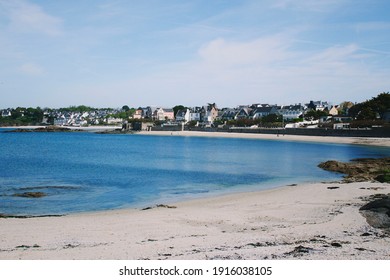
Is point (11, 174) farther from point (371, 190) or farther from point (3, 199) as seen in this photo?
point (371, 190)

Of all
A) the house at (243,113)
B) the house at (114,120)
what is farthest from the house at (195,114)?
the house at (114,120)

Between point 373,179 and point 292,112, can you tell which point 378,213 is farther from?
point 292,112

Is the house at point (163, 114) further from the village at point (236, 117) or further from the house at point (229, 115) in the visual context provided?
the house at point (229, 115)

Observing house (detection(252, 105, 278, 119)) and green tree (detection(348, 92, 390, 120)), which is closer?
green tree (detection(348, 92, 390, 120))

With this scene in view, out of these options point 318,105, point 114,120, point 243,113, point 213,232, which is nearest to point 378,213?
point 213,232

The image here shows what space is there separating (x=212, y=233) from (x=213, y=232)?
14 centimetres

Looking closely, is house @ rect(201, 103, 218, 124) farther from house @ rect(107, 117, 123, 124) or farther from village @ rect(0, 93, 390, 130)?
house @ rect(107, 117, 123, 124)

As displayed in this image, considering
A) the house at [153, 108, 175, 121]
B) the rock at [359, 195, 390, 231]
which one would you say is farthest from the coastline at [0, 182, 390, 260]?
the house at [153, 108, 175, 121]

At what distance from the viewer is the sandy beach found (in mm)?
7586

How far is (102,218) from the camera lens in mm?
12852

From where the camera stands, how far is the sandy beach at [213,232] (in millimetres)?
7586

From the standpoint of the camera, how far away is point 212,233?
976 cm

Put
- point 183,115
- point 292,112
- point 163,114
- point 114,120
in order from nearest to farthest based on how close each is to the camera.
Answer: point 292,112 → point 183,115 → point 163,114 → point 114,120

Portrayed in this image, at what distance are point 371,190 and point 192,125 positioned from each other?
101305 mm
